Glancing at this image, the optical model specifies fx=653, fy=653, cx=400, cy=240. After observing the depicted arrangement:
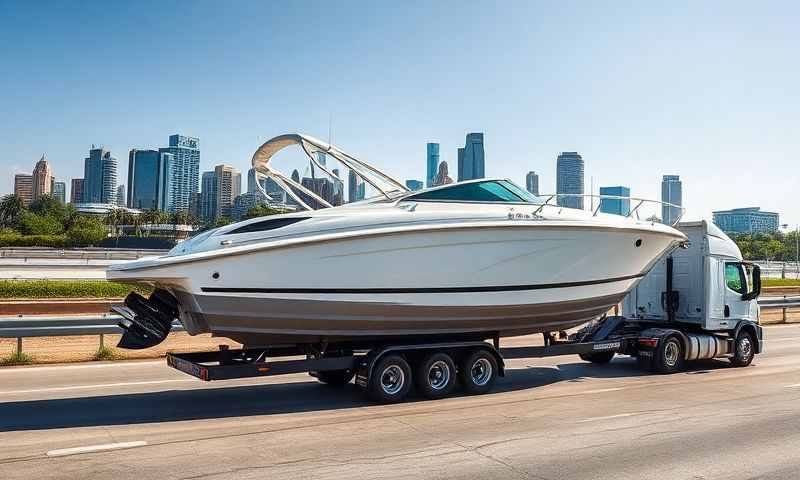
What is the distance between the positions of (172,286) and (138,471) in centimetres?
299

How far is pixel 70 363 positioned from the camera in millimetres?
12078

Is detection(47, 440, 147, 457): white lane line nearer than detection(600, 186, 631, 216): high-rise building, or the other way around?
detection(47, 440, 147, 457): white lane line

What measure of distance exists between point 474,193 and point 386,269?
6.72 feet

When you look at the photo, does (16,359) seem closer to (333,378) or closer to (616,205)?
(333,378)

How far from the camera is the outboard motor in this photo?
334 inches

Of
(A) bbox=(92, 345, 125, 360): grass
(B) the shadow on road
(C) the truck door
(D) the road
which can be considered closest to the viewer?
(D) the road

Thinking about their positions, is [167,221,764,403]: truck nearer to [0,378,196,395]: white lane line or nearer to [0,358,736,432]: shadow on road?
[0,358,736,432]: shadow on road

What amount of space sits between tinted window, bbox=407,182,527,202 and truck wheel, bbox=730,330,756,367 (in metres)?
6.23

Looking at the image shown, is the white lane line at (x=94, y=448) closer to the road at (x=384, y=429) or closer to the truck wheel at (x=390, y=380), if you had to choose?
the road at (x=384, y=429)

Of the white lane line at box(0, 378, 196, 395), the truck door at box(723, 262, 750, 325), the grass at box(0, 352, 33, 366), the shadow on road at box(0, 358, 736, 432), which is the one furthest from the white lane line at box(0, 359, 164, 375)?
the truck door at box(723, 262, 750, 325)

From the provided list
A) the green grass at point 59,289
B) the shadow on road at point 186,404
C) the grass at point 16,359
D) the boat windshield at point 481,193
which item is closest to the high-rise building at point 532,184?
the boat windshield at point 481,193

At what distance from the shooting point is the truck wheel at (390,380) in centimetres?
893

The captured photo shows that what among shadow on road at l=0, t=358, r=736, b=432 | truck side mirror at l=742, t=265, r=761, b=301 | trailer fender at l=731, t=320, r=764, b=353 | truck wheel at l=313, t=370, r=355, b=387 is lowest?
shadow on road at l=0, t=358, r=736, b=432

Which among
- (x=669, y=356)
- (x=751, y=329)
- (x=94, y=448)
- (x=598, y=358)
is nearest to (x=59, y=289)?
(x=598, y=358)
